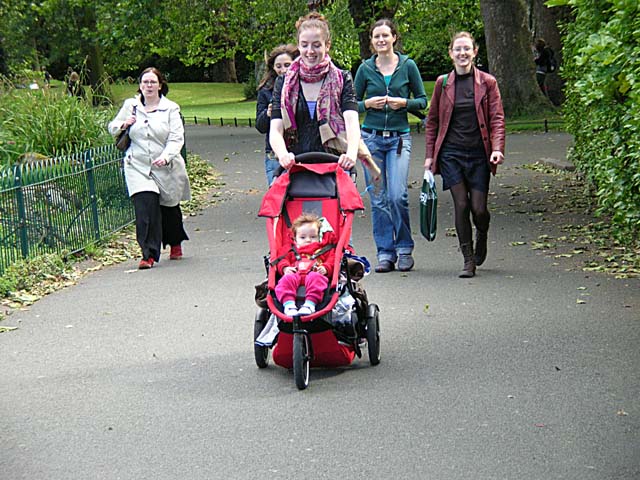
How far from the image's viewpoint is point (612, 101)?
35.2 feet

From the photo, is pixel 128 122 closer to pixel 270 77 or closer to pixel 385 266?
pixel 270 77

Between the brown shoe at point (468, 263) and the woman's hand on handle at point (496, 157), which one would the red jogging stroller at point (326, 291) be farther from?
the brown shoe at point (468, 263)

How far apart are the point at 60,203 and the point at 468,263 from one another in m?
4.63

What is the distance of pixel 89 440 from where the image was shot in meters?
5.95

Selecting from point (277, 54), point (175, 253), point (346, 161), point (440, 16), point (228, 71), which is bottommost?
point (175, 253)

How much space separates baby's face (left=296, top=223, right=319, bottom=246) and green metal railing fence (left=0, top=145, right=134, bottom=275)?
466 cm

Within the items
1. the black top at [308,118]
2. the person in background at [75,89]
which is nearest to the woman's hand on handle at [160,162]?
the black top at [308,118]

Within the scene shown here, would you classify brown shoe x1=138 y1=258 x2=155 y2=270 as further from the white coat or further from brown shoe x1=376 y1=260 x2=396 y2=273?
brown shoe x1=376 y1=260 x2=396 y2=273

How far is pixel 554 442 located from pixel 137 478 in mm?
2020

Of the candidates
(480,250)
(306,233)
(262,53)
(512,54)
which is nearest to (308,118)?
(306,233)

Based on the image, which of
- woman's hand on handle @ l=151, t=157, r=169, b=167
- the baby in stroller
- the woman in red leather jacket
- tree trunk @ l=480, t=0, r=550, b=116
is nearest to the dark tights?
the woman in red leather jacket

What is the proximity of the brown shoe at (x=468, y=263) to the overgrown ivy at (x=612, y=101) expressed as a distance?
1.32 m

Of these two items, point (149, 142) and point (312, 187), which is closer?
point (312, 187)

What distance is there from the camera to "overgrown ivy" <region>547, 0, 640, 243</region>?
7848 mm
